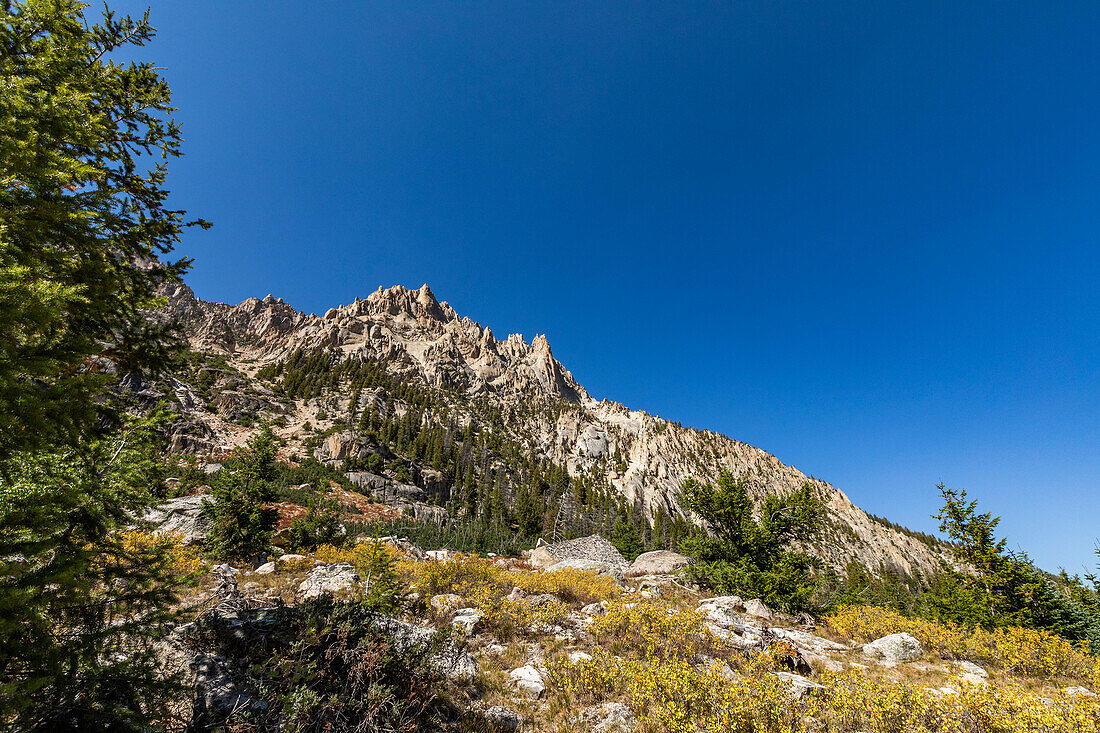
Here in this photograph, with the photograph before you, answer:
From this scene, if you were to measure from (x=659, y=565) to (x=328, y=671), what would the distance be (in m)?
24.6

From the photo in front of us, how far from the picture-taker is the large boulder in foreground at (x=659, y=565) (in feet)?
75.5

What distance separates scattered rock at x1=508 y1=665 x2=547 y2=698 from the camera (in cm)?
616

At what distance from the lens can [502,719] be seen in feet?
17.1

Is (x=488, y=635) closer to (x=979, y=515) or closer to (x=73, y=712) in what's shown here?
(x=73, y=712)

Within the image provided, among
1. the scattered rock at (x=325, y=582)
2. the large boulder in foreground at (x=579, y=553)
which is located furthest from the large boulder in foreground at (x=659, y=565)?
the scattered rock at (x=325, y=582)

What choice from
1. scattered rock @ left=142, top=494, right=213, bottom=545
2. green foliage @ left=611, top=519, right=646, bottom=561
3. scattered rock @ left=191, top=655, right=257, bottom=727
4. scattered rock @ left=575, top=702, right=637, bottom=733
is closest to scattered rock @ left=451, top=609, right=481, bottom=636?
scattered rock @ left=575, top=702, right=637, bottom=733

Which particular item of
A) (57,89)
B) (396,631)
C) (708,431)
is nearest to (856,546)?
(708,431)

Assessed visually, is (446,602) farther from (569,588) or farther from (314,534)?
(314,534)

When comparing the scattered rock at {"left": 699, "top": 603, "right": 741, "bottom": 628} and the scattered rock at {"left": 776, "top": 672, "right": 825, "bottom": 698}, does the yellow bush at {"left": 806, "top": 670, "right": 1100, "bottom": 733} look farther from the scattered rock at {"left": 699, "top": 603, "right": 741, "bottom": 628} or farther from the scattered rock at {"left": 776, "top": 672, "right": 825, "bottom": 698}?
the scattered rock at {"left": 699, "top": 603, "right": 741, "bottom": 628}

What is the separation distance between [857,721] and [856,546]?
440 feet

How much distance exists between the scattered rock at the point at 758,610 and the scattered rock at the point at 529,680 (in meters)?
10.4

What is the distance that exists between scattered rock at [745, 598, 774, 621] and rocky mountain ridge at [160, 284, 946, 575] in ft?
299

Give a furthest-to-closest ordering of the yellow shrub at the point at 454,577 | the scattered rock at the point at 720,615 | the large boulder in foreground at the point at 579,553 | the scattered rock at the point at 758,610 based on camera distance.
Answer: the large boulder in foreground at the point at 579,553 → the scattered rock at the point at 758,610 → the yellow shrub at the point at 454,577 → the scattered rock at the point at 720,615

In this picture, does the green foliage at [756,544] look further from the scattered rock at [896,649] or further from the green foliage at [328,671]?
the green foliage at [328,671]
